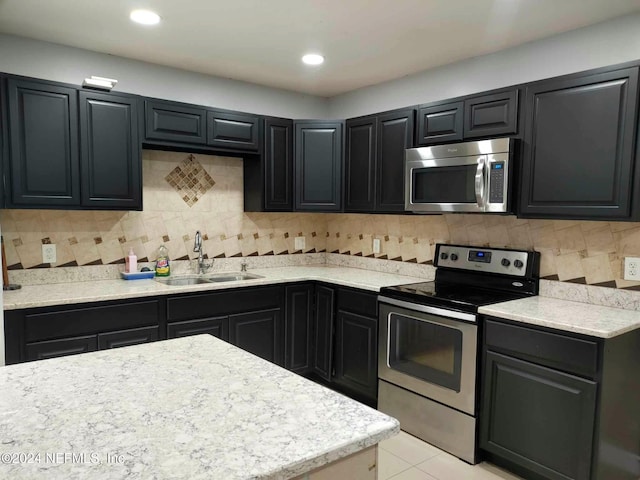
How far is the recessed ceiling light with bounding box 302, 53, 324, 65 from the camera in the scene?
315 cm

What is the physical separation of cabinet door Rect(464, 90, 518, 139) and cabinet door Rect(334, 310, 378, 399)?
4.61 ft

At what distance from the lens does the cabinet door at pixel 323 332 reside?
3.49 metres

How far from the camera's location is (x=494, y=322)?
2441mm

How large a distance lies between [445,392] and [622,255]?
1.24 metres

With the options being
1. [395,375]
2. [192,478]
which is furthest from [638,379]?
[192,478]

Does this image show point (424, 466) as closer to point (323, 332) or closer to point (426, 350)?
point (426, 350)

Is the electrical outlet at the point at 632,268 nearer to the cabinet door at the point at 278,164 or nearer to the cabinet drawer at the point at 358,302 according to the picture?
the cabinet drawer at the point at 358,302

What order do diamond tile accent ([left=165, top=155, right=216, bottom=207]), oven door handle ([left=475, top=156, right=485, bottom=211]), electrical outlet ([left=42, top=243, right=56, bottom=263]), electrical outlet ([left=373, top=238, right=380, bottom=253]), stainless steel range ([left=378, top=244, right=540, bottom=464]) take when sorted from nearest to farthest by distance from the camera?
stainless steel range ([left=378, top=244, right=540, bottom=464])
oven door handle ([left=475, top=156, right=485, bottom=211])
electrical outlet ([left=42, top=243, right=56, bottom=263])
diamond tile accent ([left=165, top=155, right=216, bottom=207])
electrical outlet ([left=373, top=238, right=380, bottom=253])

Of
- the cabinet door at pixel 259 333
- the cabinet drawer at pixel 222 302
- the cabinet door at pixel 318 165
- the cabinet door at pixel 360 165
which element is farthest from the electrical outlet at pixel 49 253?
the cabinet door at pixel 360 165

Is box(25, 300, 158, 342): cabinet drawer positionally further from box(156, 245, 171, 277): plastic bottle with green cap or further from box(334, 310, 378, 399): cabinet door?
box(334, 310, 378, 399): cabinet door

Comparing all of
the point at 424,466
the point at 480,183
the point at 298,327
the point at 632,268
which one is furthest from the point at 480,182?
the point at 298,327

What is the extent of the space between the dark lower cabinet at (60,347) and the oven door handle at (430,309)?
1.81 metres

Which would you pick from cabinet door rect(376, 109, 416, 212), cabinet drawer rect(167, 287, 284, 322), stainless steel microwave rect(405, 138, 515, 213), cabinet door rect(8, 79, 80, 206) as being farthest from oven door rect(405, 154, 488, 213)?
cabinet door rect(8, 79, 80, 206)

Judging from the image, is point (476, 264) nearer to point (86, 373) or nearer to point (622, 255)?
point (622, 255)
